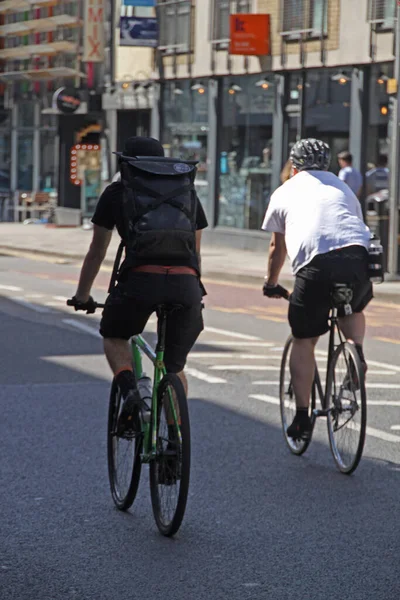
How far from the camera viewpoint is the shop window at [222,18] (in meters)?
28.9

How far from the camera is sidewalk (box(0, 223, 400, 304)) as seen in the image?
867 inches

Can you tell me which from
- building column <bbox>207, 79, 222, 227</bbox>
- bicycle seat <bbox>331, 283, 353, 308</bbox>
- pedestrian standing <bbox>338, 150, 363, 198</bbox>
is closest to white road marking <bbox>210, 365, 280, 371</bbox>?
bicycle seat <bbox>331, 283, 353, 308</bbox>

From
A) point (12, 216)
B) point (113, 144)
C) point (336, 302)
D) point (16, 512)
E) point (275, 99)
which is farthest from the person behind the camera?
point (12, 216)

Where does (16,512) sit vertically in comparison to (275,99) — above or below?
below

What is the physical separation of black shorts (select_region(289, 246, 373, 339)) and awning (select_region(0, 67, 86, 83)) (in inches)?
1196

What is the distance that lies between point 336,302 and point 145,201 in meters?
1.83

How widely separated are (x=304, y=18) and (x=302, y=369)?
65.2 ft

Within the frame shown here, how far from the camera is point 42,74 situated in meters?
40.1

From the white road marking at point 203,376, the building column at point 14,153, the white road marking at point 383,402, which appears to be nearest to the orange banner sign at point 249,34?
the white road marking at point 203,376

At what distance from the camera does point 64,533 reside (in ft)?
19.7

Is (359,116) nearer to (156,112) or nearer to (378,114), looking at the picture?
(378,114)

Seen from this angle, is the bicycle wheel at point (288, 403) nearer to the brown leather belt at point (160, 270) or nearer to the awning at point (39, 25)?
the brown leather belt at point (160, 270)

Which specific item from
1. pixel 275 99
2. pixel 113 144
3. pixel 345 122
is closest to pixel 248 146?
pixel 275 99

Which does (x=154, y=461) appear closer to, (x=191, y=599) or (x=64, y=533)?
(x=64, y=533)
